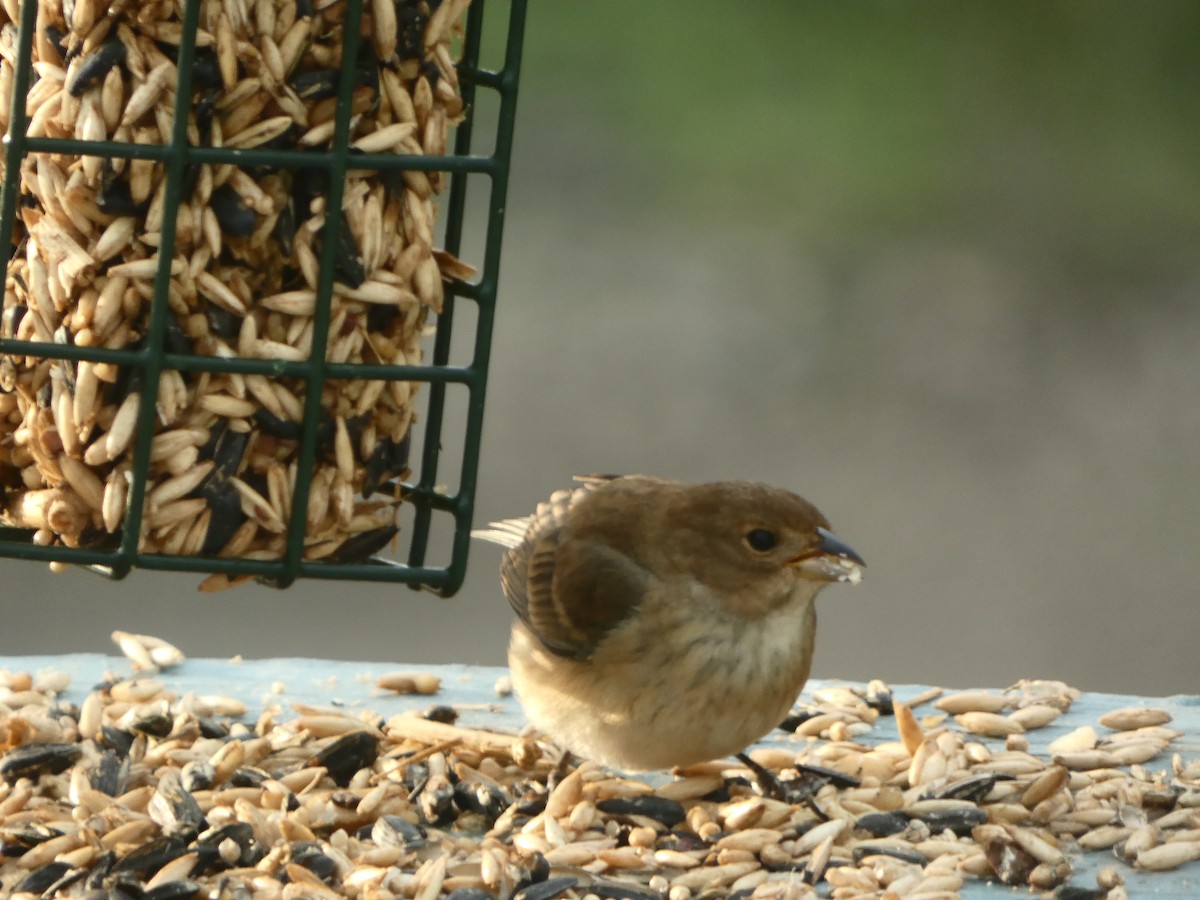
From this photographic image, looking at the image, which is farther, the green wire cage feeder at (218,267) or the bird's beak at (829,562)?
the bird's beak at (829,562)

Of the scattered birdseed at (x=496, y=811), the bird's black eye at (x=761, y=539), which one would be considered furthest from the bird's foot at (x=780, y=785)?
the bird's black eye at (x=761, y=539)

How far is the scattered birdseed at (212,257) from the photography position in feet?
11.6

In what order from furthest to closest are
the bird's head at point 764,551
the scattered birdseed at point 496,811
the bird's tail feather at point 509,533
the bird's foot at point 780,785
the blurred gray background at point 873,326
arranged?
the blurred gray background at point 873,326 < the bird's tail feather at point 509,533 < the bird's head at point 764,551 < the bird's foot at point 780,785 < the scattered birdseed at point 496,811

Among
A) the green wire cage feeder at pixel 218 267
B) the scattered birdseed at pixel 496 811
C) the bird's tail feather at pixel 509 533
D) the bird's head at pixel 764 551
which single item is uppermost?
the green wire cage feeder at pixel 218 267

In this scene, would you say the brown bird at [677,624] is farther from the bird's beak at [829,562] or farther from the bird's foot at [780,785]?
the bird's foot at [780,785]

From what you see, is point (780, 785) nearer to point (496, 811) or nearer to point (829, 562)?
point (829, 562)

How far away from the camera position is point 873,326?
10.4 m

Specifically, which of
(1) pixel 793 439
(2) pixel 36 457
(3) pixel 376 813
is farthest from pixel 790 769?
(1) pixel 793 439

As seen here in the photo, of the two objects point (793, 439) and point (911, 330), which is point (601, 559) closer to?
point (793, 439)

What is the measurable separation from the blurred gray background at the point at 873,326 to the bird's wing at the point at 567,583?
11.1 feet

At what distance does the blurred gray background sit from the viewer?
332 inches

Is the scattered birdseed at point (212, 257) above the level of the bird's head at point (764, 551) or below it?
above

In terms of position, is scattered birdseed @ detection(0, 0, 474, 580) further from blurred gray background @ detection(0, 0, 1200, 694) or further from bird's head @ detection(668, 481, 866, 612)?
blurred gray background @ detection(0, 0, 1200, 694)

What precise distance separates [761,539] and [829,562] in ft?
0.59
